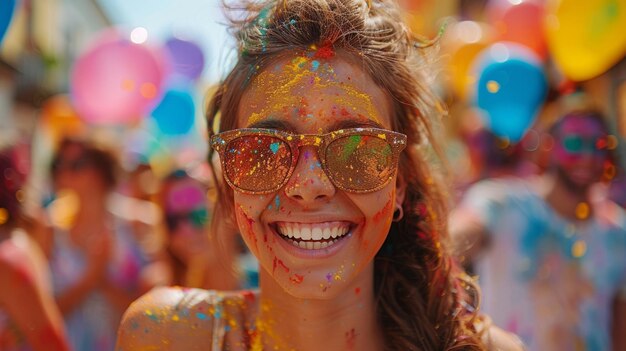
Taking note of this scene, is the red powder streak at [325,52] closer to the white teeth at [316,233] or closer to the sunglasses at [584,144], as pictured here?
the white teeth at [316,233]

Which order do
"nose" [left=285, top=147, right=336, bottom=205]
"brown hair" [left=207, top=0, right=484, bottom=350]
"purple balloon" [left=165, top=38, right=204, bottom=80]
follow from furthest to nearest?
"purple balloon" [left=165, top=38, right=204, bottom=80] < "brown hair" [left=207, top=0, right=484, bottom=350] < "nose" [left=285, top=147, right=336, bottom=205]

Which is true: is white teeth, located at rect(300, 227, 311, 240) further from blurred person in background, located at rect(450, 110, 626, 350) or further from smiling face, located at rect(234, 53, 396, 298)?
blurred person in background, located at rect(450, 110, 626, 350)

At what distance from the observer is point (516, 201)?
2941 millimetres

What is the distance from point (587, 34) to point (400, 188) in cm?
234

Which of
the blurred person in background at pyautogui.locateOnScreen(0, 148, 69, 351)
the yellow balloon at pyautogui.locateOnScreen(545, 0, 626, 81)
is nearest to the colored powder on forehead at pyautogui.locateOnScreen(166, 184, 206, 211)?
the blurred person in background at pyautogui.locateOnScreen(0, 148, 69, 351)

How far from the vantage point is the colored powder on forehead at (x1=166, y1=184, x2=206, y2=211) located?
11.3 ft

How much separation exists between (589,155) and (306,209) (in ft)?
6.97

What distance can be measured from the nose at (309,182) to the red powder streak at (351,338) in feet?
1.23

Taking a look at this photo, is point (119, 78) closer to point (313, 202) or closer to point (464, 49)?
point (464, 49)

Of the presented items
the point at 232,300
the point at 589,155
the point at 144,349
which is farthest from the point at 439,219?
the point at 589,155

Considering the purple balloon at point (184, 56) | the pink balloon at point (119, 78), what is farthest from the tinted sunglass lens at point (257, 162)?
the purple balloon at point (184, 56)

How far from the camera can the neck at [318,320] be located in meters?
1.54

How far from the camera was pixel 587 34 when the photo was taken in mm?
3457

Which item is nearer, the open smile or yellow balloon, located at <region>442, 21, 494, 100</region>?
the open smile
